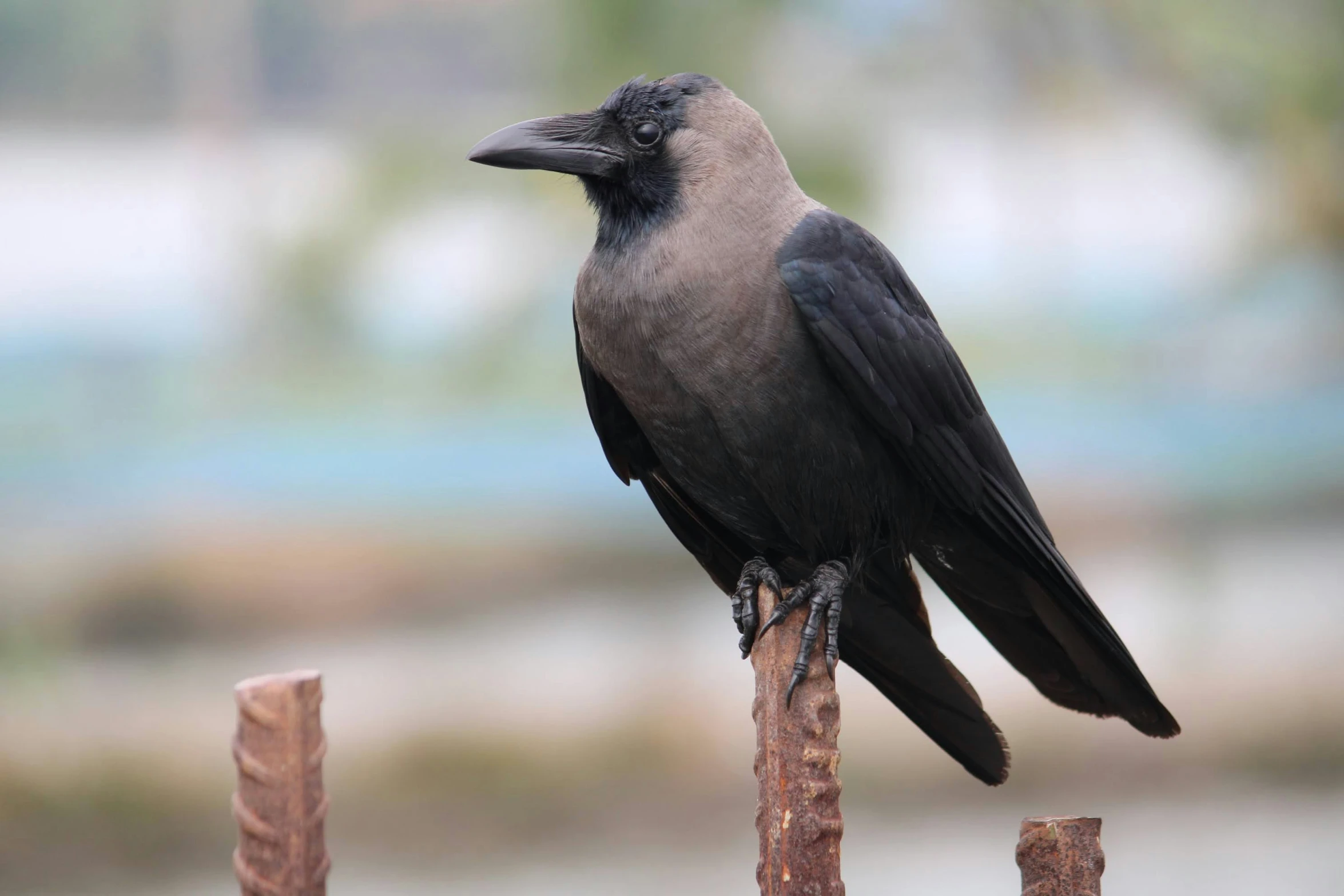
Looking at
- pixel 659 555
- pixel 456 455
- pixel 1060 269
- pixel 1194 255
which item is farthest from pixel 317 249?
pixel 1194 255

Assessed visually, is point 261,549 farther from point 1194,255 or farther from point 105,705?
point 1194,255

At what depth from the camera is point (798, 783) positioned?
1.36 meters

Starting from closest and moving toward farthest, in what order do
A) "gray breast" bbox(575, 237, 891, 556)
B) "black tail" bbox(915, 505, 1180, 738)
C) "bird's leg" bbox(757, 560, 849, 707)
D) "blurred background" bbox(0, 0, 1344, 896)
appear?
1. "bird's leg" bbox(757, 560, 849, 707)
2. "gray breast" bbox(575, 237, 891, 556)
3. "black tail" bbox(915, 505, 1180, 738)
4. "blurred background" bbox(0, 0, 1344, 896)

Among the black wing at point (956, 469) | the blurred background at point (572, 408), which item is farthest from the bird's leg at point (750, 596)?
the blurred background at point (572, 408)

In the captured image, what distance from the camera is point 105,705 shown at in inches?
139

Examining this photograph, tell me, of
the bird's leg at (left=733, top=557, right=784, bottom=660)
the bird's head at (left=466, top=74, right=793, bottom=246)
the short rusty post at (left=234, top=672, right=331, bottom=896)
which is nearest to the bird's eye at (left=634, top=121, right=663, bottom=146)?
the bird's head at (left=466, top=74, right=793, bottom=246)

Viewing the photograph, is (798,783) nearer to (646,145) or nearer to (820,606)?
(820,606)

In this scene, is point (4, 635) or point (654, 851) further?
point (654, 851)

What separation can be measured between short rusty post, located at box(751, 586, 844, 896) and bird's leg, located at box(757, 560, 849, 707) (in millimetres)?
42

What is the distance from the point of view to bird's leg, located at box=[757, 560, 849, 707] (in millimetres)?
1489

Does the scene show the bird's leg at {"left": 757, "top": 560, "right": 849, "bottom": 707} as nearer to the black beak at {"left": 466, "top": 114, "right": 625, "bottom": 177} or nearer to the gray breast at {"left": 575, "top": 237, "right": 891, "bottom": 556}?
the gray breast at {"left": 575, "top": 237, "right": 891, "bottom": 556}

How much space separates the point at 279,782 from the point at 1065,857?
31.9 inches

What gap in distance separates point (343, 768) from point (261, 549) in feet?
2.25

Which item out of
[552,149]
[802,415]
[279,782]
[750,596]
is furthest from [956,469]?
[279,782]
